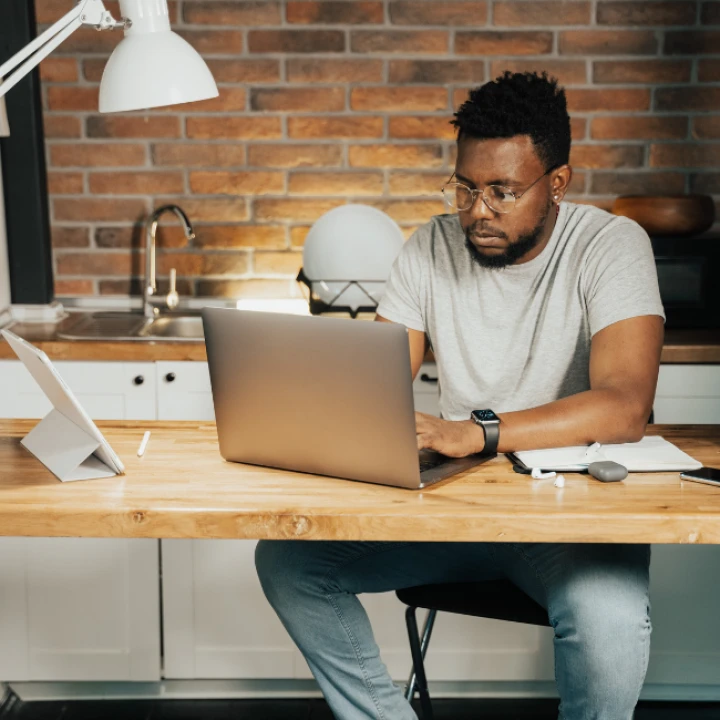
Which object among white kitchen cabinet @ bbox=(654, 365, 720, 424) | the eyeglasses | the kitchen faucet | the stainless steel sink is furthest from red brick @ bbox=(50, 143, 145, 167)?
white kitchen cabinet @ bbox=(654, 365, 720, 424)

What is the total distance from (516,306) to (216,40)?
1408 mm

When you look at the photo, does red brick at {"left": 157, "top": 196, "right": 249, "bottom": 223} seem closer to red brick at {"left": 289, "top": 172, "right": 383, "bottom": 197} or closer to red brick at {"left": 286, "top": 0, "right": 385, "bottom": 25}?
red brick at {"left": 289, "top": 172, "right": 383, "bottom": 197}

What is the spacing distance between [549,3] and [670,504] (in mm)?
1943

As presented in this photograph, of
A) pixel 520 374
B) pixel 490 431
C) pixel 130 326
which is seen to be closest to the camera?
pixel 490 431

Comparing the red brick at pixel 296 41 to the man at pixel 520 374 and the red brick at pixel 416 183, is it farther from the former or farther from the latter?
the man at pixel 520 374

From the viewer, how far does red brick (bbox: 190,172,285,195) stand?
291 centimetres

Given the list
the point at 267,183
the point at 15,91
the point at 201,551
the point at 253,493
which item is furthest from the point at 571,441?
the point at 15,91

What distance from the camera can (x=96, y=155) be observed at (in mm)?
2895

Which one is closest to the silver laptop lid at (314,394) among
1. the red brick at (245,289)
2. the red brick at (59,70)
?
the red brick at (245,289)

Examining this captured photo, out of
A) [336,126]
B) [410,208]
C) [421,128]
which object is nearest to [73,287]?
[336,126]

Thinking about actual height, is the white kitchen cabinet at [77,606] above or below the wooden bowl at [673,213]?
below

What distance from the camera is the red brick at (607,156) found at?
2904mm

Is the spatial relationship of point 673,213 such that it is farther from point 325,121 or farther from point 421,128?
point 325,121

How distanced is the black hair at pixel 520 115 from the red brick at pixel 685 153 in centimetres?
109
